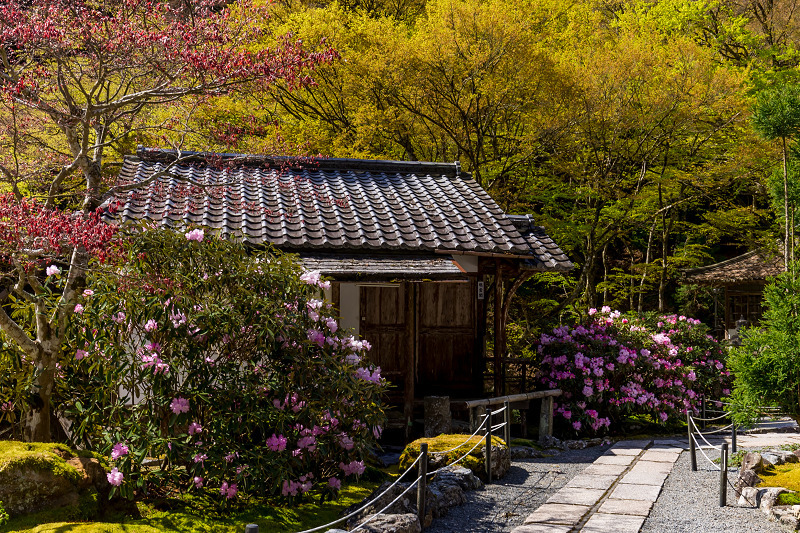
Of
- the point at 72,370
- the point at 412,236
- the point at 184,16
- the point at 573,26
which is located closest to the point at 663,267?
the point at 573,26

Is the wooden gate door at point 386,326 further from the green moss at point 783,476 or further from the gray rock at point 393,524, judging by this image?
the gray rock at point 393,524

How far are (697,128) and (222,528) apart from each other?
57.1 feet

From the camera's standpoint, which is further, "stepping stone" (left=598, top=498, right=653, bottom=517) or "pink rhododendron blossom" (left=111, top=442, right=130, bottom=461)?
"stepping stone" (left=598, top=498, right=653, bottom=517)

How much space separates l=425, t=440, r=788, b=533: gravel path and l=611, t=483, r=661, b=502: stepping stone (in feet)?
0.31

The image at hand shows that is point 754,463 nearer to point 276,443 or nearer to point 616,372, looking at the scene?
point 616,372

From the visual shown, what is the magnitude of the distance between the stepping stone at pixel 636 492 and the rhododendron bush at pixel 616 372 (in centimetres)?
300

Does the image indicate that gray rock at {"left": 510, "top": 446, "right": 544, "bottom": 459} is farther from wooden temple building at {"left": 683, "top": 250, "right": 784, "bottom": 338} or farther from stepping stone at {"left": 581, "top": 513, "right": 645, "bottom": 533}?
wooden temple building at {"left": 683, "top": 250, "right": 784, "bottom": 338}

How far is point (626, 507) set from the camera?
7.12 meters

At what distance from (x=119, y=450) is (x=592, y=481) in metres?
5.31

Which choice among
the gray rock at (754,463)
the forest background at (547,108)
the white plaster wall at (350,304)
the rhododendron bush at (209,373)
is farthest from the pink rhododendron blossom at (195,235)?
the forest background at (547,108)

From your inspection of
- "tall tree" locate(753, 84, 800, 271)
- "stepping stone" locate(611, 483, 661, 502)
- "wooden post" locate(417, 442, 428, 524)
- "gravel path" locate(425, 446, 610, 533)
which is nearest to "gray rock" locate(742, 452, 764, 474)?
"stepping stone" locate(611, 483, 661, 502)

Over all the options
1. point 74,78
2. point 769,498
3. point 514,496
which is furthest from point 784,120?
point 74,78

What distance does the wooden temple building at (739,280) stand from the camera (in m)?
21.6

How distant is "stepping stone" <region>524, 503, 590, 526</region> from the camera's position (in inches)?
258
